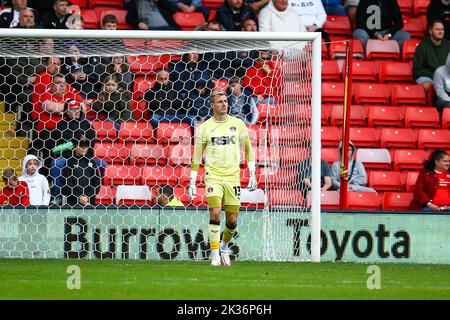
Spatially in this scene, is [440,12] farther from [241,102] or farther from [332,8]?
[241,102]

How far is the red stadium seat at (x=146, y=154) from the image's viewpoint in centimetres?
1564

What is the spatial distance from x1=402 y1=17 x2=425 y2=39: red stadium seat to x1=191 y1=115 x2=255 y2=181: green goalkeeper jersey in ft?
26.5

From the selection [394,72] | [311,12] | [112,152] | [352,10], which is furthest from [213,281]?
[352,10]

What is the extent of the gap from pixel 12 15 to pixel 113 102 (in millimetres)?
3077

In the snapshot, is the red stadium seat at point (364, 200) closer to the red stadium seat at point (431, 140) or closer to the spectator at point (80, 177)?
the red stadium seat at point (431, 140)

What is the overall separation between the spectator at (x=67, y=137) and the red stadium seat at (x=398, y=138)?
505cm

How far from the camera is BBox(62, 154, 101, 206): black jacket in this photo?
15.2m

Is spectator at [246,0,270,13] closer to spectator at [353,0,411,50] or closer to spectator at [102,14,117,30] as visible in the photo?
spectator at [353,0,411,50]

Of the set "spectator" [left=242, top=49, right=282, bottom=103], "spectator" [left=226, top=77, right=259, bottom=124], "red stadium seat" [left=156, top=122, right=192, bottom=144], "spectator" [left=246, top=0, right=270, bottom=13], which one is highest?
"spectator" [left=246, top=0, right=270, bottom=13]

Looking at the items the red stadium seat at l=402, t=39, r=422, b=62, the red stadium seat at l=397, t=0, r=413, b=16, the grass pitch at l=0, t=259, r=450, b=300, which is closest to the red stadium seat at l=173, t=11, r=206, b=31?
the red stadium seat at l=402, t=39, r=422, b=62

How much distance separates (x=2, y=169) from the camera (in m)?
15.3

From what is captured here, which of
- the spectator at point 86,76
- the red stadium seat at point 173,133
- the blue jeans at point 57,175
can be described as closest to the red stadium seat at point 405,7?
the red stadium seat at point 173,133
